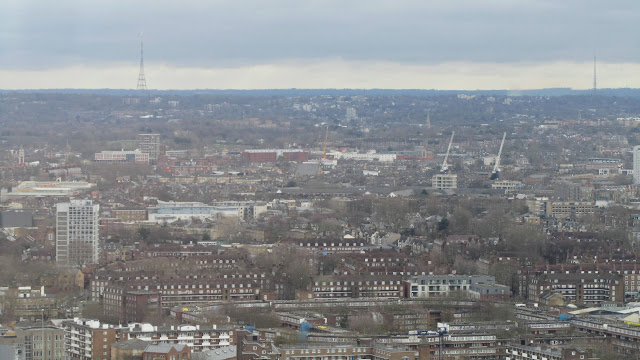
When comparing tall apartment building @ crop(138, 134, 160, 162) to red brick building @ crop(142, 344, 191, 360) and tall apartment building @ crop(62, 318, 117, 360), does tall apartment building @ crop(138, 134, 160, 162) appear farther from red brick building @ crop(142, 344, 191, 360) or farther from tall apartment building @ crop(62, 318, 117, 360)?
red brick building @ crop(142, 344, 191, 360)

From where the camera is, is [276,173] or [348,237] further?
[276,173]

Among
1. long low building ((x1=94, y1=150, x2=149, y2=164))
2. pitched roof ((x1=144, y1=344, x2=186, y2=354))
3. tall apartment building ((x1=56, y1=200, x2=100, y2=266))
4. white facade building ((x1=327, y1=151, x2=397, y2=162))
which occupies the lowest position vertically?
white facade building ((x1=327, y1=151, x2=397, y2=162))

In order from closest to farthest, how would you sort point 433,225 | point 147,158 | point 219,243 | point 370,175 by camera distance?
point 219,243
point 433,225
point 370,175
point 147,158

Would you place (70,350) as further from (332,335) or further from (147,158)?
(147,158)

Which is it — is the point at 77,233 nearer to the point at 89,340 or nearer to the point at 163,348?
the point at 89,340

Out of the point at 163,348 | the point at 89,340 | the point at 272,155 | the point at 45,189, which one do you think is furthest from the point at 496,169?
the point at 163,348

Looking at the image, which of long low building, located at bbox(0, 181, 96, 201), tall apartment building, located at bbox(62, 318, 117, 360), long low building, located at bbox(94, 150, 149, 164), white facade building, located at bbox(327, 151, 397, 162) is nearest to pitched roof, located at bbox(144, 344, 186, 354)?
tall apartment building, located at bbox(62, 318, 117, 360)

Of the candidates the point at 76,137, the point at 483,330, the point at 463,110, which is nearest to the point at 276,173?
the point at 76,137
